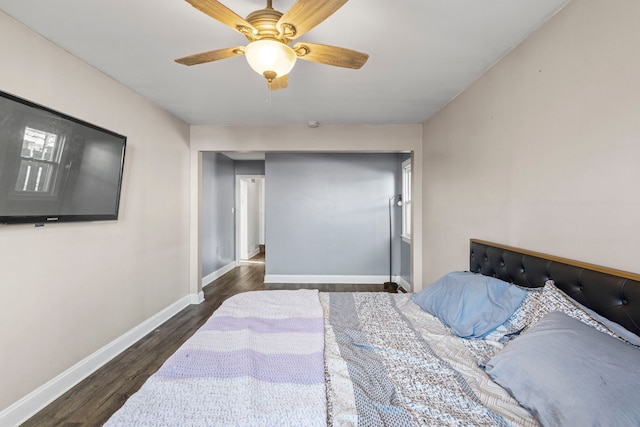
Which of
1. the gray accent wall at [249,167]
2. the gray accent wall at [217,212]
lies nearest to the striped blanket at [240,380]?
the gray accent wall at [217,212]

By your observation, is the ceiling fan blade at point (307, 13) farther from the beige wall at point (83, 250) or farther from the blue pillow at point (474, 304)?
the beige wall at point (83, 250)

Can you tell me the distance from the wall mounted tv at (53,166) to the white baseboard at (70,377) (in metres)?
1.13

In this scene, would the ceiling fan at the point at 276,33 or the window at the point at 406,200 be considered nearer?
the ceiling fan at the point at 276,33

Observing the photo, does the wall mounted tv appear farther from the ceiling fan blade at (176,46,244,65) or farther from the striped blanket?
the striped blanket

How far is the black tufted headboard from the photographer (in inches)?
45.9

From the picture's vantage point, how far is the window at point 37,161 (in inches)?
69.0

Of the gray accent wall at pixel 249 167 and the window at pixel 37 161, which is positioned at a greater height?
the gray accent wall at pixel 249 167

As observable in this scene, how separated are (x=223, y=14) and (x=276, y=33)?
0.26 meters

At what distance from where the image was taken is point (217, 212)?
17.9 feet

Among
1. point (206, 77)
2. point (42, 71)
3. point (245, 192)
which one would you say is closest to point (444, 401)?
point (206, 77)

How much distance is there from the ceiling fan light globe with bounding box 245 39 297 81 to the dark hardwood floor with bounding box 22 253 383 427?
234 centimetres

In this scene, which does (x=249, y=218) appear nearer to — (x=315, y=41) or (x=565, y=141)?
(x=315, y=41)

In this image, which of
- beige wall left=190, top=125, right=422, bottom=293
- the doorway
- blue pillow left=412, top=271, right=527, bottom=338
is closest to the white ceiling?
beige wall left=190, top=125, right=422, bottom=293

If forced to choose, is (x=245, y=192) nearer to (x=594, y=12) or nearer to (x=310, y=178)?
(x=310, y=178)
